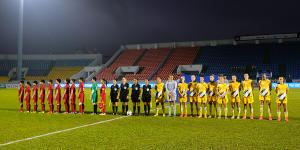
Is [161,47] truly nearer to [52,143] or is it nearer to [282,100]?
[282,100]

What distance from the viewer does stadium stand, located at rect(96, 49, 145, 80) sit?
167ft

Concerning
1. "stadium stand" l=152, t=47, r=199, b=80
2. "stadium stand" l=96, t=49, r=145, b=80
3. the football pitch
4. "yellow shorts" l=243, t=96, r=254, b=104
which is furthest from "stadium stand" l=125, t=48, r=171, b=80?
the football pitch

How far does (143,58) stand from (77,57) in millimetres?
16560

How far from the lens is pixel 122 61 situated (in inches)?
2186

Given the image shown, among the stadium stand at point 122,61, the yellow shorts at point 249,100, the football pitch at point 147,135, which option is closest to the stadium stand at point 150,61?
the stadium stand at point 122,61

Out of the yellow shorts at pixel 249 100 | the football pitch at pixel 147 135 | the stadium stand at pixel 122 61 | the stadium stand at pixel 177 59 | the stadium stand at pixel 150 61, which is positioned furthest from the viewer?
the stadium stand at pixel 122 61

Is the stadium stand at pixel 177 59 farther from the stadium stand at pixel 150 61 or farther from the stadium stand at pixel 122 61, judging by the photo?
the stadium stand at pixel 122 61

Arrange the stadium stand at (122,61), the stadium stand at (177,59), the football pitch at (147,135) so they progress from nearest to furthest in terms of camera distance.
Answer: the football pitch at (147,135)
the stadium stand at (177,59)
the stadium stand at (122,61)

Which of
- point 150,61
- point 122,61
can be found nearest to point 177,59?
point 150,61

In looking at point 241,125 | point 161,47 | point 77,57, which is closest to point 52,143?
point 241,125

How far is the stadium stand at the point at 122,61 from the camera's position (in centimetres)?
5103

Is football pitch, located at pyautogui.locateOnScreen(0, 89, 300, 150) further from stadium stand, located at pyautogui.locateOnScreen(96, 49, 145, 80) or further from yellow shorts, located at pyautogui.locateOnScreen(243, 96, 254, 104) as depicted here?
stadium stand, located at pyautogui.locateOnScreen(96, 49, 145, 80)

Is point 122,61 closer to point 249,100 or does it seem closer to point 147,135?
point 249,100

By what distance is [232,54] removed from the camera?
49.7m
